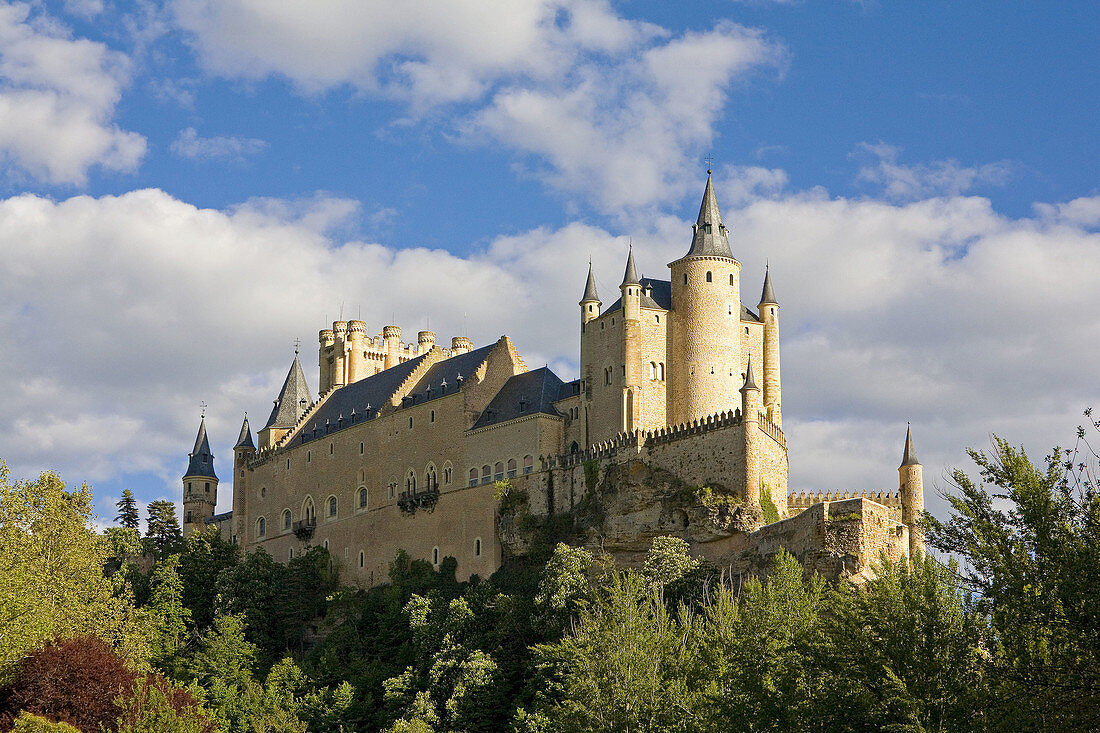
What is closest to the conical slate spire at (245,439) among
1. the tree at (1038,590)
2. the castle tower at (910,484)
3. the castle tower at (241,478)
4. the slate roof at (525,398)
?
the castle tower at (241,478)

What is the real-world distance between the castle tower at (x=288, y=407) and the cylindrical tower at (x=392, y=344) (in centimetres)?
643

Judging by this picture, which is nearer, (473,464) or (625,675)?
(625,675)

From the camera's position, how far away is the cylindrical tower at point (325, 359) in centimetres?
10750

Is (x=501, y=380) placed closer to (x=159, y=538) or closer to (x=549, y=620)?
(x=549, y=620)

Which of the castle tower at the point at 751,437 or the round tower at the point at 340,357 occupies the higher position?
the round tower at the point at 340,357

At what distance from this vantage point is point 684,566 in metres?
67.7

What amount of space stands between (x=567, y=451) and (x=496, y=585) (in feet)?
28.1

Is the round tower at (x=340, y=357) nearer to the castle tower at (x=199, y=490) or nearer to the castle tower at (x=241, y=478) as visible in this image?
the castle tower at (x=241, y=478)

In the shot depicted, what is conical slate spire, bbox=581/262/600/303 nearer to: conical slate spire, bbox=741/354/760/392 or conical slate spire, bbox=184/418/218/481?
conical slate spire, bbox=741/354/760/392

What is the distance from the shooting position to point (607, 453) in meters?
76.9

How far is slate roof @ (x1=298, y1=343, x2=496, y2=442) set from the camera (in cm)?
9044

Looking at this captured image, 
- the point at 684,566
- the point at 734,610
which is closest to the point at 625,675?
the point at 734,610

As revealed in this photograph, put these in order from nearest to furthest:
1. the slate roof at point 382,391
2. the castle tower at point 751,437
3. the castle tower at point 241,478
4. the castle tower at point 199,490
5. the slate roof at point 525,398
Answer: the castle tower at point 751,437 → the slate roof at point 525,398 → the slate roof at point 382,391 → the castle tower at point 241,478 → the castle tower at point 199,490

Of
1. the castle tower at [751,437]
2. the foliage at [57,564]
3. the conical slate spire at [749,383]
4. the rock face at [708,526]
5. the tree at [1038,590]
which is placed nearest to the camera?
the tree at [1038,590]
